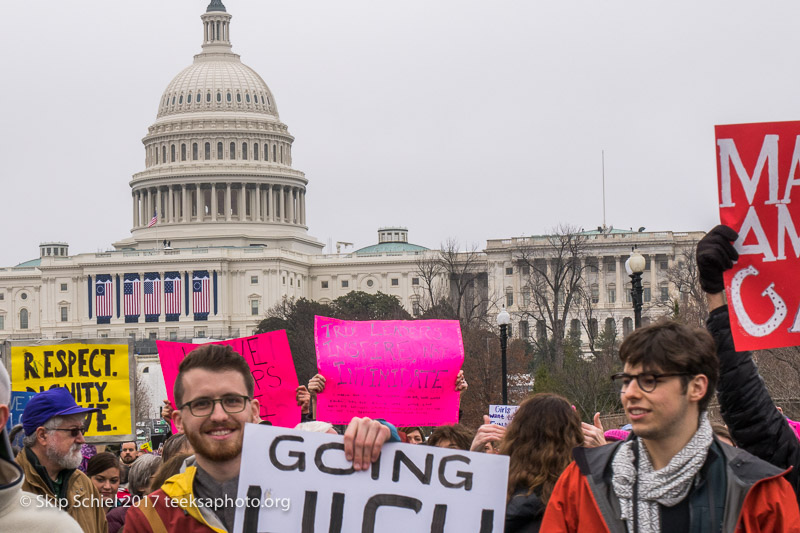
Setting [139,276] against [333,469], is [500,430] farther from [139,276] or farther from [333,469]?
[139,276]

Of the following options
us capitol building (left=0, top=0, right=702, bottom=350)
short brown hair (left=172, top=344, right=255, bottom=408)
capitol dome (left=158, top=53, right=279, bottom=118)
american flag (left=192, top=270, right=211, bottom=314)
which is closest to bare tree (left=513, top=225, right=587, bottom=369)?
us capitol building (left=0, top=0, right=702, bottom=350)

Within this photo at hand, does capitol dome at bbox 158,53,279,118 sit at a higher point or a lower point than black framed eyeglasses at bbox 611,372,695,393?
higher

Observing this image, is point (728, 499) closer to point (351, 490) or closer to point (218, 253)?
point (351, 490)

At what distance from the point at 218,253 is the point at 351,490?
13576 centimetres

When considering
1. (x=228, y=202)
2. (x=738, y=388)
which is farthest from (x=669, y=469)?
(x=228, y=202)

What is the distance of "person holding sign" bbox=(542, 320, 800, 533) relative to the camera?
571 cm

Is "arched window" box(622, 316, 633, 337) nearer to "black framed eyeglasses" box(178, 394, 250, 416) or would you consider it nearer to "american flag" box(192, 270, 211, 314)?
"american flag" box(192, 270, 211, 314)

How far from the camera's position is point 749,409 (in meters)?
6.43

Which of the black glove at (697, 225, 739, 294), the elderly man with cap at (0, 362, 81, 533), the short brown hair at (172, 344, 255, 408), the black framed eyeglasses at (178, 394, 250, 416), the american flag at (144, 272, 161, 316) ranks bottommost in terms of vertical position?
the elderly man with cap at (0, 362, 81, 533)

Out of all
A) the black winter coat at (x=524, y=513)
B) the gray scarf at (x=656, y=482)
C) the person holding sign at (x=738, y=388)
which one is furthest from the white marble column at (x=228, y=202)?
the gray scarf at (x=656, y=482)

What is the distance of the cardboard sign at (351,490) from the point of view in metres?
5.88

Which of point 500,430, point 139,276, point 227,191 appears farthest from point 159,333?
point 500,430

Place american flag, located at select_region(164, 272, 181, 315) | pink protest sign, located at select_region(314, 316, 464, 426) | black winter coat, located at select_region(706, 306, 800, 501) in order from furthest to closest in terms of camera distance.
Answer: american flag, located at select_region(164, 272, 181, 315)
pink protest sign, located at select_region(314, 316, 464, 426)
black winter coat, located at select_region(706, 306, 800, 501)

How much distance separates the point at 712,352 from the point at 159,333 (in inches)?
5183
